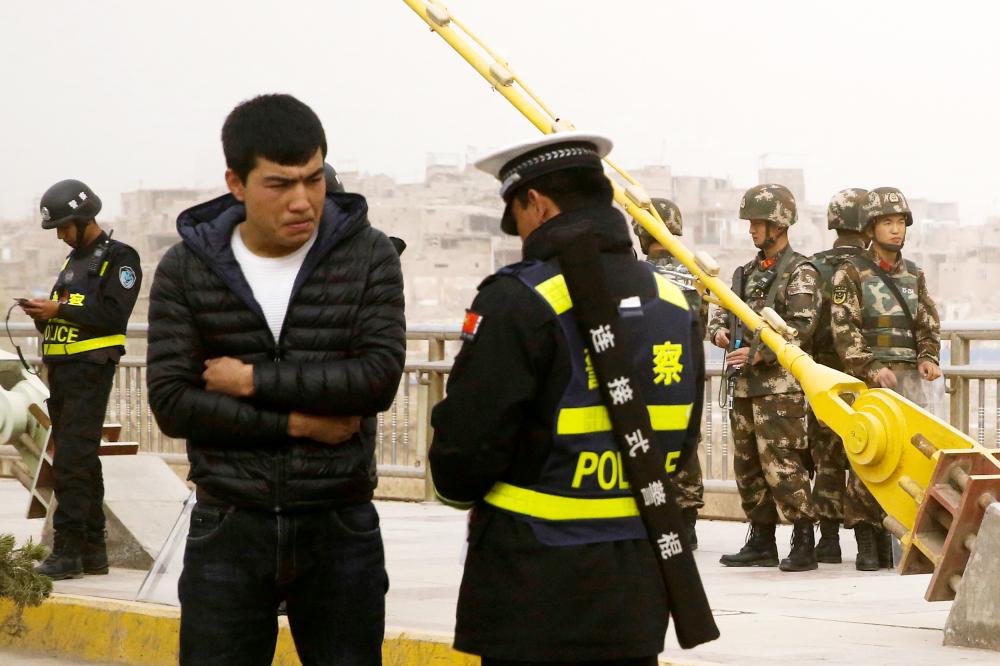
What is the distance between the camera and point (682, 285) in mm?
9766

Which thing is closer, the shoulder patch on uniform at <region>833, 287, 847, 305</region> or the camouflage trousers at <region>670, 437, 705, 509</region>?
the shoulder patch on uniform at <region>833, 287, 847, 305</region>

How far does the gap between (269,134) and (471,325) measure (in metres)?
0.67

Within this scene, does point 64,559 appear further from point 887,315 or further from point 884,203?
point 884,203

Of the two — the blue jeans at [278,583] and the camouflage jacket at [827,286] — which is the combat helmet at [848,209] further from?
the blue jeans at [278,583]

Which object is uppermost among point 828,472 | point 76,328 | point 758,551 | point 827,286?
point 827,286

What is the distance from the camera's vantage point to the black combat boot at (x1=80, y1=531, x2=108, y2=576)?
8.89 meters

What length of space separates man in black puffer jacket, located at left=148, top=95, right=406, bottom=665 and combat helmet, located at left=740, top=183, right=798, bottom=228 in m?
5.46

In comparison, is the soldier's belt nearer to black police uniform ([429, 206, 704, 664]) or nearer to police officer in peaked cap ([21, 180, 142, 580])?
police officer in peaked cap ([21, 180, 142, 580])

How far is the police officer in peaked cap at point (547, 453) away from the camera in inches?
140

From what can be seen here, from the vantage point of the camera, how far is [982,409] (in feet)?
35.4

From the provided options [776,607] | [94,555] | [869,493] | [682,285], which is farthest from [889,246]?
[94,555]

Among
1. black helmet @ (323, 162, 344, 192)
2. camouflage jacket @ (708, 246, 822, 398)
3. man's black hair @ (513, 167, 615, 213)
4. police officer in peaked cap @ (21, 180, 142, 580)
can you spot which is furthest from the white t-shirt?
camouflage jacket @ (708, 246, 822, 398)

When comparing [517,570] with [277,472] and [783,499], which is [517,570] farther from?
[783,499]

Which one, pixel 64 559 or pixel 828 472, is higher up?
pixel 828 472
